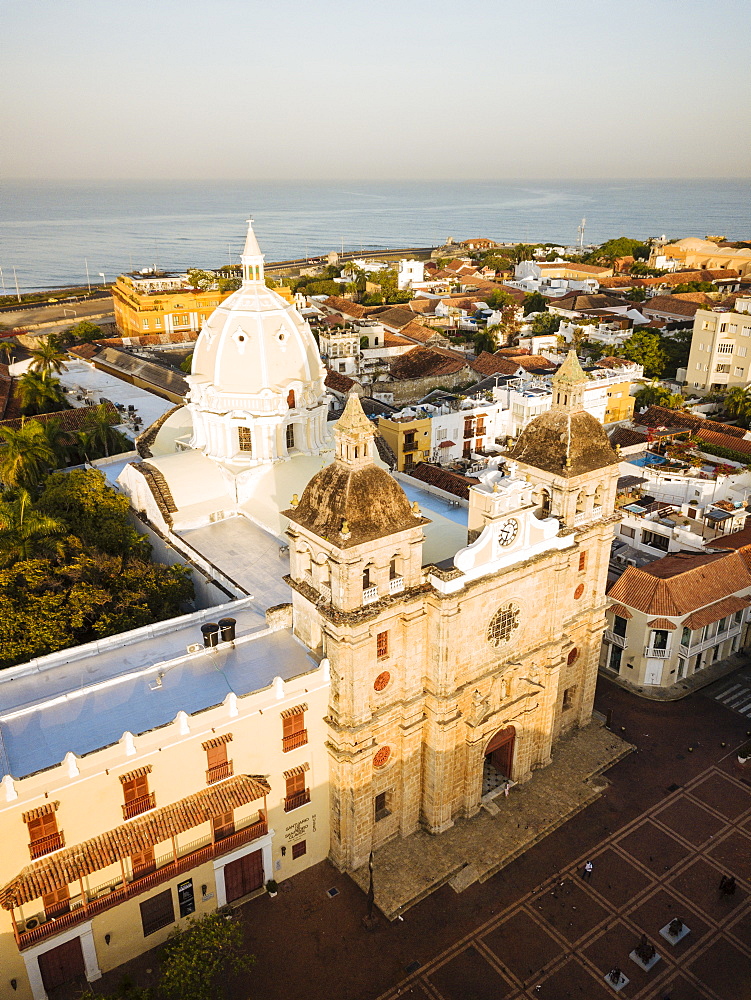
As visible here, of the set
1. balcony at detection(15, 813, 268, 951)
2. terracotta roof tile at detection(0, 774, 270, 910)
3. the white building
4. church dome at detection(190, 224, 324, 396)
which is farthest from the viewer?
the white building

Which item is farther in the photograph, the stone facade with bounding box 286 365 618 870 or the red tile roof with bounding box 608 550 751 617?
the red tile roof with bounding box 608 550 751 617

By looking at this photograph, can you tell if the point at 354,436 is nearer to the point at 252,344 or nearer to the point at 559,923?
the point at 252,344

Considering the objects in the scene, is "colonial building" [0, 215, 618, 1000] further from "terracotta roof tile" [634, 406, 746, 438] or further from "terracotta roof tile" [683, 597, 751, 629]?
"terracotta roof tile" [634, 406, 746, 438]

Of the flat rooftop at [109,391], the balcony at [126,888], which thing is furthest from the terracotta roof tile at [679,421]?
the balcony at [126,888]

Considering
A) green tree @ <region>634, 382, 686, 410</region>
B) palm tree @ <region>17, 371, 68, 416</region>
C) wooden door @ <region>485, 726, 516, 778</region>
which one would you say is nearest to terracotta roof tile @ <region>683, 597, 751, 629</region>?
wooden door @ <region>485, 726, 516, 778</region>

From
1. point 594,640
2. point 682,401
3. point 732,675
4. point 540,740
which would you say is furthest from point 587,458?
point 682,401

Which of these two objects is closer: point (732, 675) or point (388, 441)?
point (732, 675)

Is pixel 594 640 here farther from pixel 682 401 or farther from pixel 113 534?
pixel 682 401
